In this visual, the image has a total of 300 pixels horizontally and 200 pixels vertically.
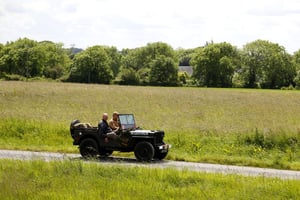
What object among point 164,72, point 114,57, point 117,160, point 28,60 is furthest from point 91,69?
point 117,160

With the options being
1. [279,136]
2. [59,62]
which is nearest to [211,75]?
[59,62]

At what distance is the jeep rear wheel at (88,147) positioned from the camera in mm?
17016

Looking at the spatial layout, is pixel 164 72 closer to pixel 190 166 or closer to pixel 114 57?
pixel 114 57

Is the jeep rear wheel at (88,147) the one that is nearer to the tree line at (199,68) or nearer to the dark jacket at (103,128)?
the dark jacket at (103,128)

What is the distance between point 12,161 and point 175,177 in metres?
5.03

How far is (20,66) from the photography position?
106 m

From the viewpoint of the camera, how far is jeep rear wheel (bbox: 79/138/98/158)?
17.0 m

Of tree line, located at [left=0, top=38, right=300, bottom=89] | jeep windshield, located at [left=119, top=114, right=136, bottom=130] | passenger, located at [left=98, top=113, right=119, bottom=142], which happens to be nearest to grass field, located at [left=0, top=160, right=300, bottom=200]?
passenger, located at [left=98, top=113, right=119, bottom=142]

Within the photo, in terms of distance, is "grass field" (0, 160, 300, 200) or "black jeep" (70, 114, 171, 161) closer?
"grass field" (0, 160, 300, 200)

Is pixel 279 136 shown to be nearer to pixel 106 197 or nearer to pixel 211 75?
pixel 106 197

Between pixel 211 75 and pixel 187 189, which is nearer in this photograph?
pixel 187 189

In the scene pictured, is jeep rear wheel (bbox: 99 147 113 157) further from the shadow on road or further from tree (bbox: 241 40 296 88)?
tree (bbox: 241 40 296 88)

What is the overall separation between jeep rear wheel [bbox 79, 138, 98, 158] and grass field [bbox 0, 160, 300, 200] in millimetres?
3641

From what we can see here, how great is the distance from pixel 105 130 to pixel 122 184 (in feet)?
19.6
